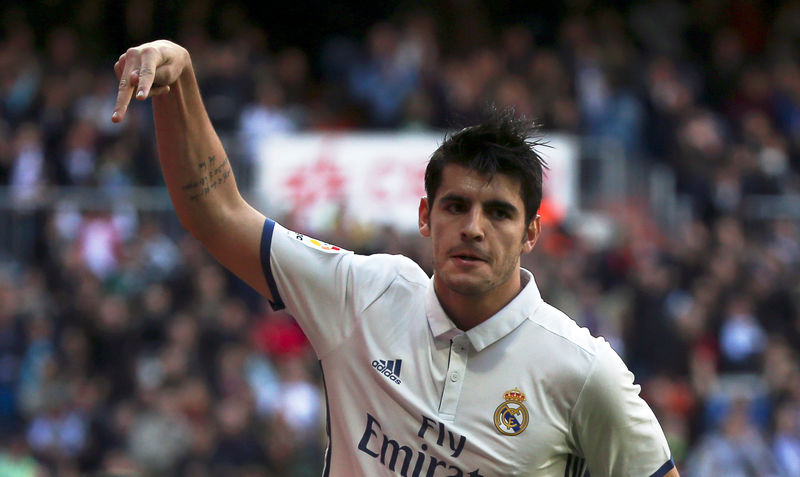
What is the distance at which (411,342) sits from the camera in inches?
145

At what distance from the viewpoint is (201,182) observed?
145 inches

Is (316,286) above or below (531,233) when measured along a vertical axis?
below

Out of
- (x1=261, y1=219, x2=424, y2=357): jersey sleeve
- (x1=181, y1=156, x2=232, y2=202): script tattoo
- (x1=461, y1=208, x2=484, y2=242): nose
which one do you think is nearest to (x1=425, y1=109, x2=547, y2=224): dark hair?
(x1=461, y1=208, x2=484, y2=242): nose

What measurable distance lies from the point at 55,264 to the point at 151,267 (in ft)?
3.07

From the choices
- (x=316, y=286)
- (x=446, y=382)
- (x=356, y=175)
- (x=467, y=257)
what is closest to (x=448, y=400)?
(x=446, y=382)

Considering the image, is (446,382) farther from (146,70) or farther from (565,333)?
(146,70)

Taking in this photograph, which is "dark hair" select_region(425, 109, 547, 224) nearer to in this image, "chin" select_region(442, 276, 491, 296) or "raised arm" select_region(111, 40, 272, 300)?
"chin" select_region(442, 276, 491, 296)

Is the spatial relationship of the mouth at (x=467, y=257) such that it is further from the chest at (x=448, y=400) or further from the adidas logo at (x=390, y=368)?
the adidas logo at (x=390, y=368)

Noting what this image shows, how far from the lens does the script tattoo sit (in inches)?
145

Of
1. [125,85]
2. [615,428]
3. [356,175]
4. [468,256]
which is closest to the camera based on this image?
[125,85]

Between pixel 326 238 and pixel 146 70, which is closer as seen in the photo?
pixel 146 70

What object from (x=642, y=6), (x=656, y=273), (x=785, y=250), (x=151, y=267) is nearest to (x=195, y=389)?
(x=151, y=267)

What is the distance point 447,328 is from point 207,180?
0.86 metres

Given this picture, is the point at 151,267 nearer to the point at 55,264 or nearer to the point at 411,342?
the point at 55,264
